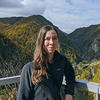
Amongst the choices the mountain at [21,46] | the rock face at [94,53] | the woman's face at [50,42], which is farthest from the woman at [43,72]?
the rock face at [94,53]

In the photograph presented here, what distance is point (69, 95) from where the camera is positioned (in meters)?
2.10

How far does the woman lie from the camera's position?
189cm

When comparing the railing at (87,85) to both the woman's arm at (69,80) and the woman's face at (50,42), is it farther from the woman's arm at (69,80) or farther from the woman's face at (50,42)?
the woman's face at (50,42)

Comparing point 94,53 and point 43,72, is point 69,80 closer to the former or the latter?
point 43,72

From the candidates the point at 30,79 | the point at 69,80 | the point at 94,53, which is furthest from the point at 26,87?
the point at 94,53

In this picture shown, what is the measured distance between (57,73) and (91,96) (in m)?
0.57

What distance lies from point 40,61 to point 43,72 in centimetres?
11

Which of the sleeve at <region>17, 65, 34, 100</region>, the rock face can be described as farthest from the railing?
the rock face

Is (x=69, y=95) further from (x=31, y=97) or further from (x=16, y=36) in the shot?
(x=16, y=36)

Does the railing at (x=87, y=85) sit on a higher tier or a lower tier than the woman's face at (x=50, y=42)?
lower

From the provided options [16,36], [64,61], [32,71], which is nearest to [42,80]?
[32,71]

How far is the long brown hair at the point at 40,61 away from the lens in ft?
6.19

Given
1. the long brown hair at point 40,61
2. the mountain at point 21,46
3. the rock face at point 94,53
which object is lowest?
the rock face at point 94,53

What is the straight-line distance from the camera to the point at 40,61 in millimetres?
1915
